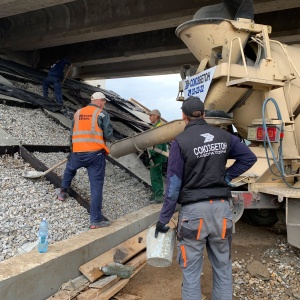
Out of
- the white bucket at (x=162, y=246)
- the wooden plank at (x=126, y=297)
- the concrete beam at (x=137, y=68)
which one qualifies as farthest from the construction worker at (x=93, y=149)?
the concrete beam at (x=137, y=68)

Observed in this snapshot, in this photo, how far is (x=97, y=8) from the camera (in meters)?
7.60

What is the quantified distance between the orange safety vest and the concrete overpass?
3642 millimetres

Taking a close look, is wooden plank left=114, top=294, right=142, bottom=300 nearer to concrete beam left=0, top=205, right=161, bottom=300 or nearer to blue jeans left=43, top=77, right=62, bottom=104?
concrete beam left=0, top=205, right=161, bottom=300

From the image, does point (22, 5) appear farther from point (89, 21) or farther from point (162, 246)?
point (162, 246)

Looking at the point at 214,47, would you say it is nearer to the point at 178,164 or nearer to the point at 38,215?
the point at 178,164

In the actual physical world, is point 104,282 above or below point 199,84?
below

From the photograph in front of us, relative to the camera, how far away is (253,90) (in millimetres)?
4133

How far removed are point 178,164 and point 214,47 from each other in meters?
2.23

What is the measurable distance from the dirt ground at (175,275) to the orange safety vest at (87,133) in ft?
5.22

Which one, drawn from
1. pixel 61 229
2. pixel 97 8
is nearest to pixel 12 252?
pixel 61 229

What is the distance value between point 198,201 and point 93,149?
187cm

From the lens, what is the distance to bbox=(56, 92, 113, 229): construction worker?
4012 mm

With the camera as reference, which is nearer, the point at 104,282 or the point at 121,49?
the point at 104,282

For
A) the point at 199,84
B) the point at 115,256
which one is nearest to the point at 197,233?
the point at 115,256
